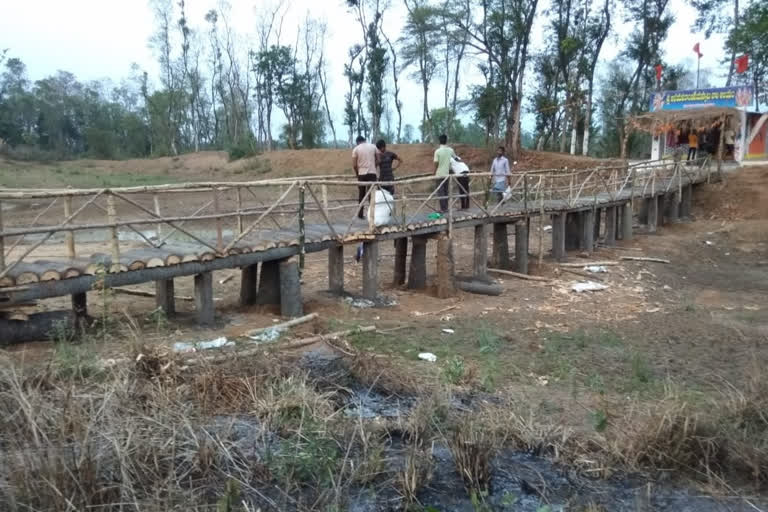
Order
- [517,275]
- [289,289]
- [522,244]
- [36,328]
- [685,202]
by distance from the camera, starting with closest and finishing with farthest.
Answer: [36,328]
[289,289]
[517,275]
[522,244]
[685,202]

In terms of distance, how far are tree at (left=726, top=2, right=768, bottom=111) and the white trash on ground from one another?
16.0 m

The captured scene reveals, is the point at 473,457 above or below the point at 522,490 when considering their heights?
above

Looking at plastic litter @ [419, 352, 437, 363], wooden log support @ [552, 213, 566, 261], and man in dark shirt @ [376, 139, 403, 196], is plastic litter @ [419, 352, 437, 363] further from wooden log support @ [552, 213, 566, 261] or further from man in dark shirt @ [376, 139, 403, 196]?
wooden log support @ [552, 213, 566, 261]

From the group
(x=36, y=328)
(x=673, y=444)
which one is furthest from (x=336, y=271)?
(x=673, y=444)

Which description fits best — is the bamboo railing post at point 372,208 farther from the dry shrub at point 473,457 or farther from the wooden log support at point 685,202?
the wooden log support at point 685,202

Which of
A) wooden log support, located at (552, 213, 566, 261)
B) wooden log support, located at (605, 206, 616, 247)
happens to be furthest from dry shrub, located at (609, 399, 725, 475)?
wooden log support, located at (605, 206, 616, 247)

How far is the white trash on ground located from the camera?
10508mm

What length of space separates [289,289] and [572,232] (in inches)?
404

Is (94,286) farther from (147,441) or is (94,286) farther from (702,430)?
(702,430)

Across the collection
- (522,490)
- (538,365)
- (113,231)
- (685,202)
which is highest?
(113,231)

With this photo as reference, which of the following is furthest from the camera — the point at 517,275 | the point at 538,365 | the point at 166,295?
the point at 517,275

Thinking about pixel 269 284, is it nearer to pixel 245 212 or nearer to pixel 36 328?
pixel 245 212

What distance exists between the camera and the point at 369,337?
815 centimetres

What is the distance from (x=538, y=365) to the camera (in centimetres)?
768
